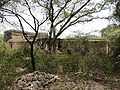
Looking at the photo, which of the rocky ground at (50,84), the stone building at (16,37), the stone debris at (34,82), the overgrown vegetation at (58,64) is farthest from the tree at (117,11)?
the stone debris at (34,82)

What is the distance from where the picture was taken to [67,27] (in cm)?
1383

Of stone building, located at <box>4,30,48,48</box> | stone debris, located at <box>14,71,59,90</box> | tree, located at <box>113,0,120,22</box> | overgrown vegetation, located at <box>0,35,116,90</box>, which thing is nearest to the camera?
stone debris, located at <box>14,71,59,90</box>

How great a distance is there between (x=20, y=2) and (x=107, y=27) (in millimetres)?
5628

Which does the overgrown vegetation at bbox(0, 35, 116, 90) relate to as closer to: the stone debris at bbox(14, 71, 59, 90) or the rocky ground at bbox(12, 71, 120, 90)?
the rocky ground at bbox(12, 71, 120, 90)

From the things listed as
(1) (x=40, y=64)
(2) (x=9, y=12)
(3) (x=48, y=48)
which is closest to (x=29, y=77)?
(1) (x=40, y=64)

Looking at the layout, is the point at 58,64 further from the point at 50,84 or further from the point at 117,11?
the point at 117,11

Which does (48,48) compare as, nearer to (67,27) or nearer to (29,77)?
(67,27)

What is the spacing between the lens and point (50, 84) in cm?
737

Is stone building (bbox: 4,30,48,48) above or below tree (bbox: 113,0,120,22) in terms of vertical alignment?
below

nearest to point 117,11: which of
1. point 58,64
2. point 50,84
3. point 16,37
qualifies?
point 58,64

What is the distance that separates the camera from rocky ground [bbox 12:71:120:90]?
7.14 meters

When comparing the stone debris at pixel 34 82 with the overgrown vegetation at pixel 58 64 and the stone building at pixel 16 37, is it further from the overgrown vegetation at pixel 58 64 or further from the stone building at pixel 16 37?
the stone building at pixel 16 37

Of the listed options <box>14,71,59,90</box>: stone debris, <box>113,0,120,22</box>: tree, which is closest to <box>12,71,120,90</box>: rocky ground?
<box>14,71,59,90</box>: stone debris

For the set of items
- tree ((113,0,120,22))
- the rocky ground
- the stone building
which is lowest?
the rocky ground
